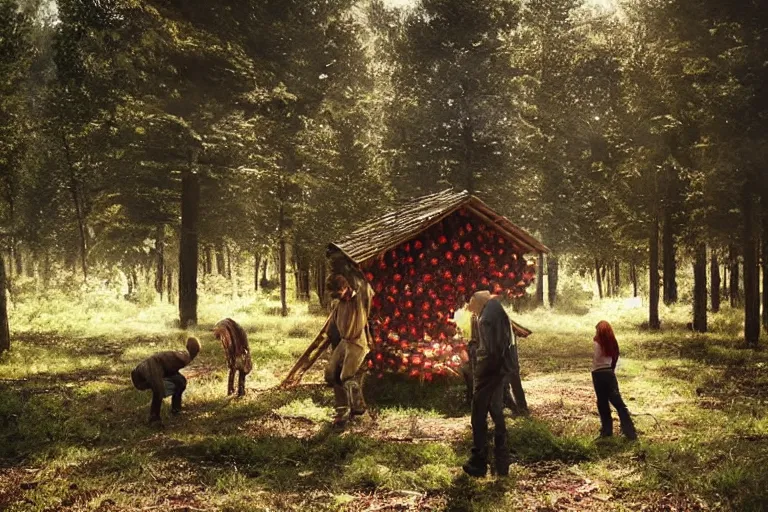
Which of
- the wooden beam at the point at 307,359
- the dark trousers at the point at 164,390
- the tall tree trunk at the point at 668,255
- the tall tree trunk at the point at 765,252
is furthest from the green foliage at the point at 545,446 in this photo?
the tall tree trunk at the point at 668,255

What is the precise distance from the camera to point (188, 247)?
21219mm

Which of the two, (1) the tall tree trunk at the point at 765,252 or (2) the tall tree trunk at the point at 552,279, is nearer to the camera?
(1) the tall tree trunk at the point at 765,252

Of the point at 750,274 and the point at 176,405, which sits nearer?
the point at 176,405

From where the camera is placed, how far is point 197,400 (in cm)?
1177

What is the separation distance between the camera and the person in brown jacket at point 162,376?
998 cm

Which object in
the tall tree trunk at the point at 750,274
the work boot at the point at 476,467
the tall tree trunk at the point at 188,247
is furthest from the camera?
the tall tree trunk at the point at 188,247

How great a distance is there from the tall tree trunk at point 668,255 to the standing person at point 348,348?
1723 centimetres

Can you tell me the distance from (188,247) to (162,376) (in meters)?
11.8

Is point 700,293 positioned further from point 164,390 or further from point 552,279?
point 164,390

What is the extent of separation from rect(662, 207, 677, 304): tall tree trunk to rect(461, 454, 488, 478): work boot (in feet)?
62.1

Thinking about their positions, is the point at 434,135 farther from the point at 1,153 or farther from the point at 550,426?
the point at 550,426

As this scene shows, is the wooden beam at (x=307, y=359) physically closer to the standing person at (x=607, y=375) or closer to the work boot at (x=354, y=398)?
the work boot at (x=354, y=398)

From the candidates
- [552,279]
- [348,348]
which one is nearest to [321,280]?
[552,279]

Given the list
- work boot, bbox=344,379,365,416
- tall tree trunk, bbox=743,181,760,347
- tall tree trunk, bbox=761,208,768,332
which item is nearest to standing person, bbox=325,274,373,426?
work boot, bbox=344,379,365,416
